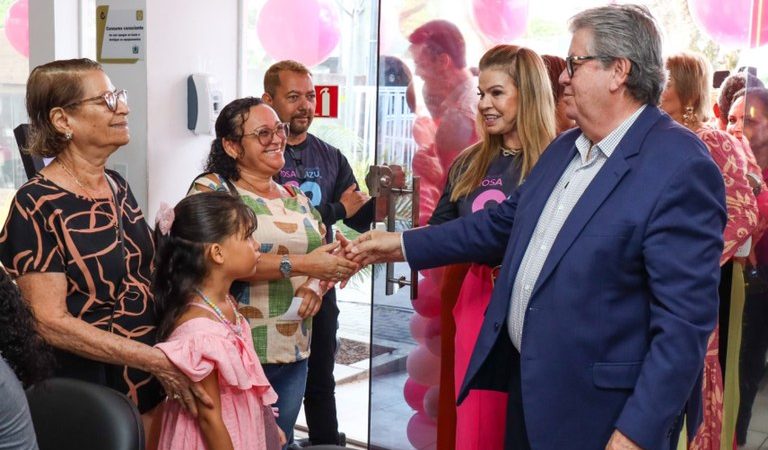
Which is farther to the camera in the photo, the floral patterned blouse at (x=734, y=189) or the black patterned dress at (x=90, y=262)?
the floral patterned blouse at (x=734, y=189)

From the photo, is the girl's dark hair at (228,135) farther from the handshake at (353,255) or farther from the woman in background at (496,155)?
the woman in background at (496,155)

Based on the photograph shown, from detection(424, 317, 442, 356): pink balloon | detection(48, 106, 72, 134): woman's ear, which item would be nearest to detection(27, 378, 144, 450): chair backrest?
detection(48, 106, 72, 134): woman's ear

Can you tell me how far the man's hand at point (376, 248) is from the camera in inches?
96.8

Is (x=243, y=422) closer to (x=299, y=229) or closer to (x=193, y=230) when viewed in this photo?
(x=193, y=230)

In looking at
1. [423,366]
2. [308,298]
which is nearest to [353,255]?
[308,298]

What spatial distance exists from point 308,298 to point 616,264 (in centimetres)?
113

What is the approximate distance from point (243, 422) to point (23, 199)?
2.55ft

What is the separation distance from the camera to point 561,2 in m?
2.88

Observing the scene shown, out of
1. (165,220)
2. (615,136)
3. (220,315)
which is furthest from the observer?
(165,220)

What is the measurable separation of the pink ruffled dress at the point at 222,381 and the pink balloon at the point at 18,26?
13.0 feet

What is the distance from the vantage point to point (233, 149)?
2654mm

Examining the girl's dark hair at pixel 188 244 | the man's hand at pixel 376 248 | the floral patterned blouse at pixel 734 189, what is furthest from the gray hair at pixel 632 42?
the floral patterned blouse at pixel 734 189

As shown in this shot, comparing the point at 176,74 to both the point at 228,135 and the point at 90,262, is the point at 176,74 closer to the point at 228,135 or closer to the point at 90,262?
the point at 228,135

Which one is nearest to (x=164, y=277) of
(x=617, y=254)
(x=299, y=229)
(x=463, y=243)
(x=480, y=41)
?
(x=299, y=229)
